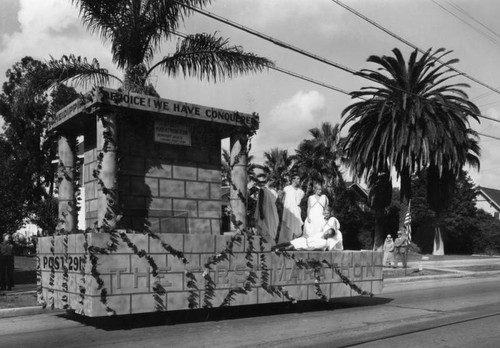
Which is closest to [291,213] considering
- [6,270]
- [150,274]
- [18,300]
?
[150,274]

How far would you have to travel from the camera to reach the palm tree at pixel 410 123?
29.6 meters

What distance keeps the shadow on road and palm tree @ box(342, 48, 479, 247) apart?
19.6 m

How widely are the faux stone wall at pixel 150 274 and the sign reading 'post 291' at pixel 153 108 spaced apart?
1929mm

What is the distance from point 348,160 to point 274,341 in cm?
2718

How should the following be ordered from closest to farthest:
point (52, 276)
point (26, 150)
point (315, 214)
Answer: point (52, 276)
point (315, 214)
point (26, 150)

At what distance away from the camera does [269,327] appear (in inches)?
334

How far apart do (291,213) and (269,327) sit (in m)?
3.14

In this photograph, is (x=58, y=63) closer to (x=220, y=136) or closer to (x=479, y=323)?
(x=220, y=136)

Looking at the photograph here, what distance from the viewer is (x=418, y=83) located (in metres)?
31.0

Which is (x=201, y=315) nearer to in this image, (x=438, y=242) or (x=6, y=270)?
(x=6, y=270)

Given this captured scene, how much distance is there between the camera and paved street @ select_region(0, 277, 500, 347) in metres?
7.43

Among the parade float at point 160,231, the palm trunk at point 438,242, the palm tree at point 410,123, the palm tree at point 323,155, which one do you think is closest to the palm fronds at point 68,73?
the parade float at point 160,231

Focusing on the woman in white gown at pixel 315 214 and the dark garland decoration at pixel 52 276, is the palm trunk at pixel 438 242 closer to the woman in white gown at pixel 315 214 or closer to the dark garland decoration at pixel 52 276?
the woman in white gown at pixel 315 214

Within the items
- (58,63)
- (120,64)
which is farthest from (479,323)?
(58,63)
